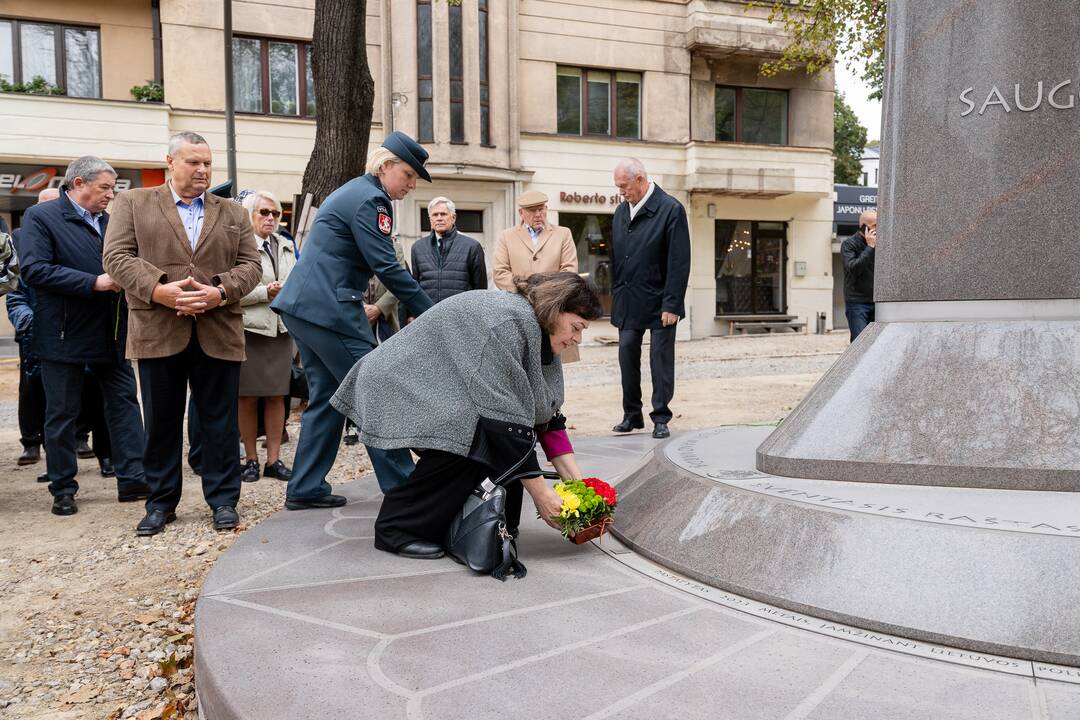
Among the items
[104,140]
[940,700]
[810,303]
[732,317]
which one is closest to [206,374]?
[940,700]

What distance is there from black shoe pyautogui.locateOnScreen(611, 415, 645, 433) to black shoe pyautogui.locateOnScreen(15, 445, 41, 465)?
14.9 feet

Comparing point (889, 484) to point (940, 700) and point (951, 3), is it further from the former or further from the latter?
point (951, 3)

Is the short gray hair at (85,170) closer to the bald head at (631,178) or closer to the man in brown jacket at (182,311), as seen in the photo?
the man in brown jacket at (182,311)

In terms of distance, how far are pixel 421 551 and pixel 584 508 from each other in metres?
0.71

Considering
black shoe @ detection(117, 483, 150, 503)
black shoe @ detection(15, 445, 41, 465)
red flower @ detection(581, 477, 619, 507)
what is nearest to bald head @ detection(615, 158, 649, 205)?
red flower @ detection(581, 477, 619, 507)

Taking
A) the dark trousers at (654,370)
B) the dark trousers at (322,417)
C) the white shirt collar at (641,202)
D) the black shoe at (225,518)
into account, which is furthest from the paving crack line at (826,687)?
the white shirt collar at (641,202)

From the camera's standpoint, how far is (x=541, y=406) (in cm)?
357

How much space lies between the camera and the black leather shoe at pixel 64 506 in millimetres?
5195

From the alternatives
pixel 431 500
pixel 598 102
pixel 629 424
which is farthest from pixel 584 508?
pixel 598 102

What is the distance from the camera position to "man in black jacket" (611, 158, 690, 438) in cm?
661

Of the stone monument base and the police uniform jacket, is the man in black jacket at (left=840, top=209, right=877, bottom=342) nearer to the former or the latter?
the stone monument base

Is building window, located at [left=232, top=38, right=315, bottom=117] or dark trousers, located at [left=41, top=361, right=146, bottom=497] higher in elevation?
building window, located at [left=232, top=38, right=315, bottom=117]

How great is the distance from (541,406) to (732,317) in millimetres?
20025

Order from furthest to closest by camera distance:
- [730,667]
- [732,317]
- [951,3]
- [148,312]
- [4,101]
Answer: [732,317], [4,101], [148,312], [951,3], [730,667]
